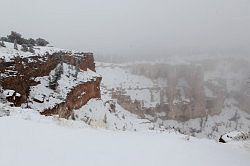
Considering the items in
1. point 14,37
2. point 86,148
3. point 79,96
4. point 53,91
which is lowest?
point 79,96

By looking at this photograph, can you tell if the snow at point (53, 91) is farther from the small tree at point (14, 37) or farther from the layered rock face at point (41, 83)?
the small tree at point (14, 37)

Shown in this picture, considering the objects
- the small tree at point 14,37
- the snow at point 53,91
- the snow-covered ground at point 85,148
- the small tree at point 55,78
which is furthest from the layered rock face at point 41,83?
the snow-covered ground at point 85,148

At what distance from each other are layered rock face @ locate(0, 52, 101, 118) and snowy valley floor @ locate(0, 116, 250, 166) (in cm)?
1081

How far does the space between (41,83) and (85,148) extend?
2393 cm

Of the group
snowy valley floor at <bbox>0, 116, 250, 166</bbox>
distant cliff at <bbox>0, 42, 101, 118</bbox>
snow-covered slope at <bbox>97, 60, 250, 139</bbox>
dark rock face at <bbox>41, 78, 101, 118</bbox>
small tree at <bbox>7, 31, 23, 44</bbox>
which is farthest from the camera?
snow-covered slope at <bbox>97, 60, 250, 139</bbox>

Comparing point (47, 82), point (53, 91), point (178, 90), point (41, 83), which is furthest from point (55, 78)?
point (178, 90)

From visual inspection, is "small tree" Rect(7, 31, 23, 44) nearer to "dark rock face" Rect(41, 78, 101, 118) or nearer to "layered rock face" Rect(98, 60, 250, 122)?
"dark rock face" Rect(41, 78, 101, 118)

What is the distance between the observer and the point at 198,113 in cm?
11769

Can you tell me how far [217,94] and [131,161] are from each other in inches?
5477

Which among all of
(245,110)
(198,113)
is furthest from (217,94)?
(198,113)

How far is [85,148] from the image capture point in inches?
273

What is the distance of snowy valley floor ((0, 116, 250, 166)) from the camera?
6137 millimetres

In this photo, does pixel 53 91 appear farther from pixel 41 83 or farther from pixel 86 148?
pixel 86 148

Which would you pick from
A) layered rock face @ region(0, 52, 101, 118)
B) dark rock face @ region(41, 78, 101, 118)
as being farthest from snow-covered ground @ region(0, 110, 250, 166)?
dark rock face @ region(41, 78, 101, 118)
